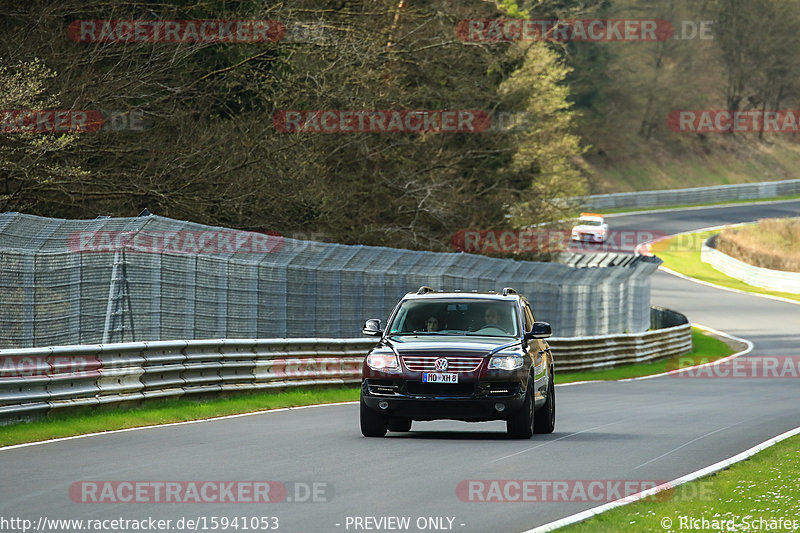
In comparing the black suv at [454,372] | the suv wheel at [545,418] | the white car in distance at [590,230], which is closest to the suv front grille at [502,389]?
the black suv at [454,372]

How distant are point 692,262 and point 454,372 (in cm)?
5990

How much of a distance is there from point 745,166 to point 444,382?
10751 centimetres

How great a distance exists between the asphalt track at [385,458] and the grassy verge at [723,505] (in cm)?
45

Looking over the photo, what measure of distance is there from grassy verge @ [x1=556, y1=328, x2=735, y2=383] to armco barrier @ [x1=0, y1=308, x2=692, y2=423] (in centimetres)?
855

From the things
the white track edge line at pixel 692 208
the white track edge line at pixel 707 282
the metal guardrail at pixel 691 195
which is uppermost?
the metal guardrail at pixel 691 195

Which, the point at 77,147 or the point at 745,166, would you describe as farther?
the point at 745,166

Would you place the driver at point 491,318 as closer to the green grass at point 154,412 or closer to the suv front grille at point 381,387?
the suv front grille at point 381,387

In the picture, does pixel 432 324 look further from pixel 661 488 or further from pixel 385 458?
pixel 661 488

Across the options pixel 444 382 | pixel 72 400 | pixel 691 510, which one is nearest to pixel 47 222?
pixel 72 400

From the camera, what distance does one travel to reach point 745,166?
11738cm

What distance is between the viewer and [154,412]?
1714 centimetres

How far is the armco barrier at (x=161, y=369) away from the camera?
14.9 metres

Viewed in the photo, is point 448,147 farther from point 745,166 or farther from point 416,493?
point 745,166

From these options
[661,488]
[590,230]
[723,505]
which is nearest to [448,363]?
[661,488]
